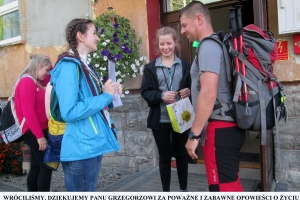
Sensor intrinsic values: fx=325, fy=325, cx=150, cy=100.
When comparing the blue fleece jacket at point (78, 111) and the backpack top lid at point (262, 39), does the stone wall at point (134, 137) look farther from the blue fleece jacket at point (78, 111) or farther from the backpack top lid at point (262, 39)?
the backpack top lid at point (262, 39)

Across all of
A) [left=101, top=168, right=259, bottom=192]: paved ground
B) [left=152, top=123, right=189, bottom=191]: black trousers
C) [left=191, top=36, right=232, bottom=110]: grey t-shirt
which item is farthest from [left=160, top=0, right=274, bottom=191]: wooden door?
[left=191, top=36, right=232, bottom=110]: grey t-shirt

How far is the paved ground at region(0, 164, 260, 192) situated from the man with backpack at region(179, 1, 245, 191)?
1.76 meters

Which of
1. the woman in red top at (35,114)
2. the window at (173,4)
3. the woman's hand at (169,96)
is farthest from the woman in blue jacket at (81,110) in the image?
the window at (173,4)

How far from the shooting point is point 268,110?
229cm

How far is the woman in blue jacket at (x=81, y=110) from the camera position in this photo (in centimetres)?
229

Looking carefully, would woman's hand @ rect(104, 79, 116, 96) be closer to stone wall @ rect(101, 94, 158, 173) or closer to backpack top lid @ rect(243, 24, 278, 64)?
backpack top lid @ rect(243, 24, 278, 64)

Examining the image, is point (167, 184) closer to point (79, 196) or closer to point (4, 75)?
point (79, 196)

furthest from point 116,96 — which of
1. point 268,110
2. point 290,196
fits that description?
point 290,196

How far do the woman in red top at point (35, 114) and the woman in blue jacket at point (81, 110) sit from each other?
1.16 m

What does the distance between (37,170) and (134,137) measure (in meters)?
1.76

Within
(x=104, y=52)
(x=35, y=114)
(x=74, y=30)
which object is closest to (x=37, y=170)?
(x=35, y=114)

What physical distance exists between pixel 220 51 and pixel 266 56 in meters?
0.32

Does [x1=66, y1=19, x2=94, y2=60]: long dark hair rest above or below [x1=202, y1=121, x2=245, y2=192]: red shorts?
above

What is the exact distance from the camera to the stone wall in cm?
502
